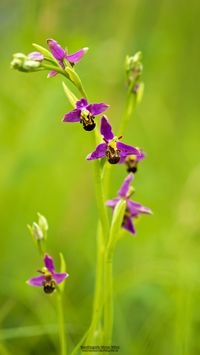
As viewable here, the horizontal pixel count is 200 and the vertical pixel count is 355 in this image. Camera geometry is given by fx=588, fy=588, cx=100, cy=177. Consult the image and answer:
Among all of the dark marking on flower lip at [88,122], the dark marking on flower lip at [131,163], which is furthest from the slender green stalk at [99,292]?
the dark marking on flower lip at [88,122]

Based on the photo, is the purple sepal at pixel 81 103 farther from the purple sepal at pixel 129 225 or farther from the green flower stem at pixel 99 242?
the purple sepal at pixel 129 225

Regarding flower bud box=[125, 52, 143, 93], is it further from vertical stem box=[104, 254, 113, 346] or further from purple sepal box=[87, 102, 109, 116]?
vertical stem box=[104, 254, 113, 346]

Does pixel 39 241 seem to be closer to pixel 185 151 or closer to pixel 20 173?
pixel 20 173

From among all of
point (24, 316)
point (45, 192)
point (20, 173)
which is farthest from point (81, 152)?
point (24, 316)

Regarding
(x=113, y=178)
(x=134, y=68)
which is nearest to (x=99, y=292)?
(x=134, y=68)

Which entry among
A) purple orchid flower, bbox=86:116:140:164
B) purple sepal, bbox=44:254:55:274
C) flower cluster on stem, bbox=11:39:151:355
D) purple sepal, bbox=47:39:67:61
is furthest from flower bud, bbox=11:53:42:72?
purple sepal, bbox=44:254:55:274

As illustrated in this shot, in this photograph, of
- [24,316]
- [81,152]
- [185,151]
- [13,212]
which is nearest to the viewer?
[24,316]
